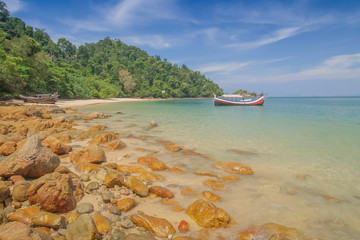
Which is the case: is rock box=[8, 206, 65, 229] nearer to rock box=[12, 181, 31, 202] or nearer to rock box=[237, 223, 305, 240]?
rock box=[12, 181, 31, 202]

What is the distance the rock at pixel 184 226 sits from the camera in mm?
3836

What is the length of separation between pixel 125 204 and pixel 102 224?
75 cm

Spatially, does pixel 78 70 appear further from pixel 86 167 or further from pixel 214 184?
pixel 214 184

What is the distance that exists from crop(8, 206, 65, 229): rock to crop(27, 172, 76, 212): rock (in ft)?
0.61

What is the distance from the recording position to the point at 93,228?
3.25 meters

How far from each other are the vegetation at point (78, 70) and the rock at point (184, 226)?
1078 inches

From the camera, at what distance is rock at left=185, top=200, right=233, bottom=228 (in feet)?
13.0

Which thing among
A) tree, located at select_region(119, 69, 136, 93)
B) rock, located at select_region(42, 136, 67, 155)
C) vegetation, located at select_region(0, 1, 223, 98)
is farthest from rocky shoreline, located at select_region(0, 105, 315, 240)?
tree, located at select_region(119, 69, 136, 93)

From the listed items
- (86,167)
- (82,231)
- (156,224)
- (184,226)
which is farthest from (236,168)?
(82,231)

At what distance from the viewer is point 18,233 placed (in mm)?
2705

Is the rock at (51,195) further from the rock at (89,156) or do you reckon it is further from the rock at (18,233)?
the rock at (89,156)

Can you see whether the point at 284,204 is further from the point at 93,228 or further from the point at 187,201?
the point at 93,228

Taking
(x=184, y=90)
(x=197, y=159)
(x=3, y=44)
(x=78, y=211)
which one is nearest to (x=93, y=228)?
(x=78, y=211)

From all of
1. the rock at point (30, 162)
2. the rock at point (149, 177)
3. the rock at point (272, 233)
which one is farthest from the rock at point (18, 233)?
the rock at point (272, 233)
